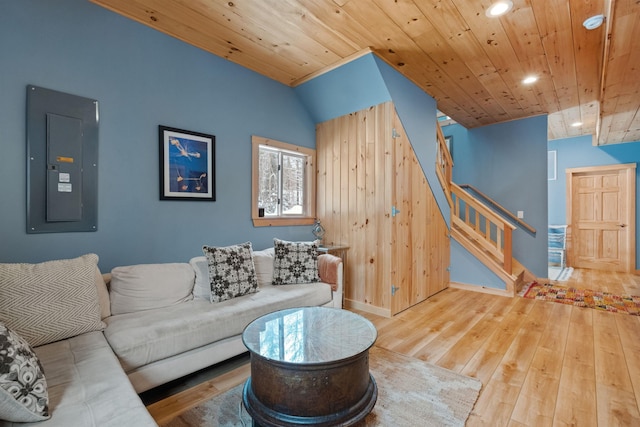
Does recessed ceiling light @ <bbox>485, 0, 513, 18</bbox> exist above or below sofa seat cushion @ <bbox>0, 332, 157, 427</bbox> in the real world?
above

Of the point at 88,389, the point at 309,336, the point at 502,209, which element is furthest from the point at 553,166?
the point at 88,389

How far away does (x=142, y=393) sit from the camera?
184cm

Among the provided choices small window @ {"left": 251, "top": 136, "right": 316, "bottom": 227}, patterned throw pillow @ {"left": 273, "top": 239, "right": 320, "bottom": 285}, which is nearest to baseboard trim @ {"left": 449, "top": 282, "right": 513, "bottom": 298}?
small window @ {"left": 251, "top": 136, "right": 316, "bottom": 227}

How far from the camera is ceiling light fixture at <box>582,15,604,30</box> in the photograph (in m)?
2.33

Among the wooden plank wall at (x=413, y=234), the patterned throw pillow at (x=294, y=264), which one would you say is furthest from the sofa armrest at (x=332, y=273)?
the wooden plank wall at (x=413, y=234)

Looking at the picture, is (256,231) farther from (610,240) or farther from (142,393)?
(610,240)

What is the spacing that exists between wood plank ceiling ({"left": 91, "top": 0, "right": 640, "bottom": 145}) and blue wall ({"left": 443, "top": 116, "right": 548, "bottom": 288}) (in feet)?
3.20

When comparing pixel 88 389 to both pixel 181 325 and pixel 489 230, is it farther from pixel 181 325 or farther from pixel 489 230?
pixel 489 230

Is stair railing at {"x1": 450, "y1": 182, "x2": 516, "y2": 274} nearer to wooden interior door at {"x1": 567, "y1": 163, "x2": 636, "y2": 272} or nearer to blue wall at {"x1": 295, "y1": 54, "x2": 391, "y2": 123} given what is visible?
blue wall at {"x1": 295, "y1": 54, "x2": 391, "y2": 123}

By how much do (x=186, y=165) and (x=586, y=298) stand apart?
198 inches

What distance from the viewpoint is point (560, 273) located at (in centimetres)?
524

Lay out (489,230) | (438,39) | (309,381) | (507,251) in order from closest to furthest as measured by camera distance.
Result: (309,381)
(438,39)
(507,251)
(489,230)

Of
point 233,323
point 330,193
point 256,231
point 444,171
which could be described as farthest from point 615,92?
point 233,323

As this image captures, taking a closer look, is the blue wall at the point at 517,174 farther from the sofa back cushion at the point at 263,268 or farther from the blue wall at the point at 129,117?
the blue wall at the point at 129,117
